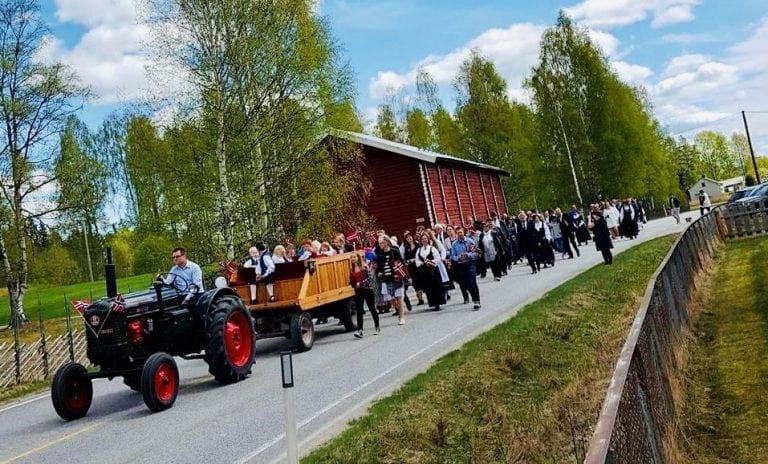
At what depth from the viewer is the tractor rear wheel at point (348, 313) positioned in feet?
47.3

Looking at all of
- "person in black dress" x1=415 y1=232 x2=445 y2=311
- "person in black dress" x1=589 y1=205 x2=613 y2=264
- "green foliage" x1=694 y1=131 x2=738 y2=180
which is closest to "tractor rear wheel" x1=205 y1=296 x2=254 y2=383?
"person in black dress" x1=415 y1=232 x2=445 y2=311

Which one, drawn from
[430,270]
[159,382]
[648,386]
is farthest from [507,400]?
[430,270]

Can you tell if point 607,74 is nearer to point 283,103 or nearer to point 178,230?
point 283,103

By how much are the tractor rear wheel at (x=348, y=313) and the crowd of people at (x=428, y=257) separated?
23cm

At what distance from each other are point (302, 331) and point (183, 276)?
2.94 metres

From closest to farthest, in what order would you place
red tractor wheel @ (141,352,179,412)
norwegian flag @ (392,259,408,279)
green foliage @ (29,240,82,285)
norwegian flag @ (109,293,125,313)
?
red tractor wheel @ (141,352,179,412)
norwegian flag @ (109,293,125,313)
norwegian flag @ (392,259,408,279)
green foliage @ (29,240,82,285)

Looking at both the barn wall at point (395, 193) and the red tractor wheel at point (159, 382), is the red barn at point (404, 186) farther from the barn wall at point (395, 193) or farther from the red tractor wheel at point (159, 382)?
the red tractor wheel at point (159, 382)

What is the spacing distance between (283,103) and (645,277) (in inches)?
518

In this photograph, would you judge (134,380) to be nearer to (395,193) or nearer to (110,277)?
(110,277)

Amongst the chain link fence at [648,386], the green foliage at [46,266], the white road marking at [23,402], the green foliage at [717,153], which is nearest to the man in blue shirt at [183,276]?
the white road marking at [23,402]

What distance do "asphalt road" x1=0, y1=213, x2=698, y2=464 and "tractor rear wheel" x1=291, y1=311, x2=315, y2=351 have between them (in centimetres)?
→ 22

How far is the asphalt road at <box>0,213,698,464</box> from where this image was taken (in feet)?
23.3

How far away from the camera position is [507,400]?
24.6 ft

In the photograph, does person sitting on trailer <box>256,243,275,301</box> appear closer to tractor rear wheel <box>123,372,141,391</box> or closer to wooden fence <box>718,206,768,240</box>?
tractor rear wheel <box>123,372,141,391</box>
